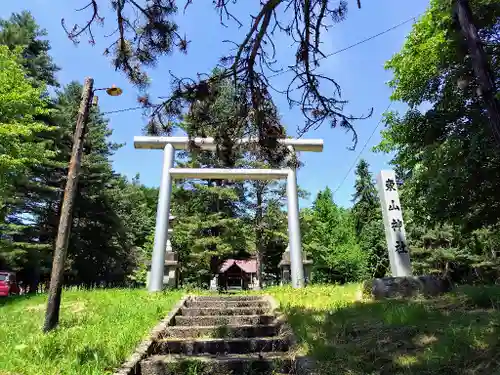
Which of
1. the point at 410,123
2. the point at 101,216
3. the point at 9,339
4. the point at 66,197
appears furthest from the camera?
the point at 101,216

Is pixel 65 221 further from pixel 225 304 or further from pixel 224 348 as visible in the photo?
pixel 224 348

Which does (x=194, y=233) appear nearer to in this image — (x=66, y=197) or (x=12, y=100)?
(x=12, y=100)

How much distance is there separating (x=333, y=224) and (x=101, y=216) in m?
17.6

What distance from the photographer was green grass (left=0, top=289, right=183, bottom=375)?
368 cm

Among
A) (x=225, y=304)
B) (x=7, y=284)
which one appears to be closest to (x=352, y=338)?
(x=225, y=304)

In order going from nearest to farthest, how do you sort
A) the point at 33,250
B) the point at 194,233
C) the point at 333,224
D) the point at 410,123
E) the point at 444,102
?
the point at 444,102 → the point at 410,123 → the point at 33,250 → the point at 194,233 → the point at 333,224

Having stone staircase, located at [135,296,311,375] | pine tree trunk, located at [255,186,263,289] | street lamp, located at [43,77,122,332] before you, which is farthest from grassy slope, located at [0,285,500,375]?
pine tree trunk, located at [255,186,263,289]

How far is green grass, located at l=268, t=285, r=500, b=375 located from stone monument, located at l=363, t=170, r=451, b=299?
2.23 ft

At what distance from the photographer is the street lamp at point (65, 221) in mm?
6168

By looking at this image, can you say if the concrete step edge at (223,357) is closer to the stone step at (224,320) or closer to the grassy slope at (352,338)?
the grassy slope at (352,338)

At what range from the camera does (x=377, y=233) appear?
23.8 m

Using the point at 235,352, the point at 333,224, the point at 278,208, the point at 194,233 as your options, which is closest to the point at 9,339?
the point at 235,352

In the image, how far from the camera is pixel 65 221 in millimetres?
6523

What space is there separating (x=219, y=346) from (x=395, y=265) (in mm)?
5218
